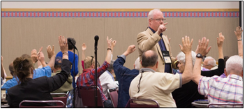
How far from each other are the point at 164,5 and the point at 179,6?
38 cm

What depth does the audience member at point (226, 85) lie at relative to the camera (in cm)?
230

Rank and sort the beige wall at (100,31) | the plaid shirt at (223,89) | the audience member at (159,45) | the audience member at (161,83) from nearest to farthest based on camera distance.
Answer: the plaid shirt at (223,89)
the audience member at (161,83)
the audience member at (159,45)
the beige wall at (100,31)

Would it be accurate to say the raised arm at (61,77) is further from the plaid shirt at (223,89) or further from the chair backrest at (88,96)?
the plaid shirt at (223,89)

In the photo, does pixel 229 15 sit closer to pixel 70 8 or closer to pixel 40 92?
pixel 70 8

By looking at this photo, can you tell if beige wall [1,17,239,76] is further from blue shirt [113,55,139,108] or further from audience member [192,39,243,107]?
audience member [192,39,243,107]

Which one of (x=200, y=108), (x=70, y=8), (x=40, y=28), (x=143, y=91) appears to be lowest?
(x=200, y=108)

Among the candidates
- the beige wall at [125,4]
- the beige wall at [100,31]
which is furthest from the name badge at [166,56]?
the beige wall at [125,4]

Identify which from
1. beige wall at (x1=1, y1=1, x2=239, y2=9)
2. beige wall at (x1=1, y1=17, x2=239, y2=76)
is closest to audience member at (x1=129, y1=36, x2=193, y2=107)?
beige wall at (x1=1, y1=17, x2=239, y2=76)

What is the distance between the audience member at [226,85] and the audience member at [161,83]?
0.31ft

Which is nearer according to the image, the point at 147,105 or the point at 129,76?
the point at 147,105

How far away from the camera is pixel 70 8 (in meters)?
7.11

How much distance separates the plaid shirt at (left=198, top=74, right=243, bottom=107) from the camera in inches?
90.3

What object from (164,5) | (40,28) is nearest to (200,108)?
(164,5)

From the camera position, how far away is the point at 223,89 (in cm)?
232
